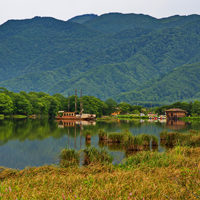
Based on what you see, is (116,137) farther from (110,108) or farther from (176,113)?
(110,108)

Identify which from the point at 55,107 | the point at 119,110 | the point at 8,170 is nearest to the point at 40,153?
the point at 8,170

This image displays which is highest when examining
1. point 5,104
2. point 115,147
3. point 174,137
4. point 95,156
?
point 5,104

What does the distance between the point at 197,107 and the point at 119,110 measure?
33.3 metres

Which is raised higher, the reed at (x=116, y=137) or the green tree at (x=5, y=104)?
the green tree at (x=5, y=104)

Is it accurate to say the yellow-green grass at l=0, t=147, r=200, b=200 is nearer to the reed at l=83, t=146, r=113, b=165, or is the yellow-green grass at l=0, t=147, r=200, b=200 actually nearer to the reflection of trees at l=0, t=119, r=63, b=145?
the reed at l=83, t=146, r=113, b=165

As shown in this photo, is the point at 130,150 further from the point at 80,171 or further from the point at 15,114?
the point at 15,114

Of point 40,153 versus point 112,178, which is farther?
point 40,153

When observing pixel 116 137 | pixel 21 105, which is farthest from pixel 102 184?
pixel 21 105

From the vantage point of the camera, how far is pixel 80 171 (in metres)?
10.8

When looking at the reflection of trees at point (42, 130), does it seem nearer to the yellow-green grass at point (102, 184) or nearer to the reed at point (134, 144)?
the reed at point (134, 144)

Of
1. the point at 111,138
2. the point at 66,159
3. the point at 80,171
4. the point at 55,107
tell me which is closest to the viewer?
the point at 80,171

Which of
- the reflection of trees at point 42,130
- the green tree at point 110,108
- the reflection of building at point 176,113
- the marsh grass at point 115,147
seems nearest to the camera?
the marsh grass at point 115,147

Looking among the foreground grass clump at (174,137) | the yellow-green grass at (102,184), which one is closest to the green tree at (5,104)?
the foreground grass clump at (174,137)

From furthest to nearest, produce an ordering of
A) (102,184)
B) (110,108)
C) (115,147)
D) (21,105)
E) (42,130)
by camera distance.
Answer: (110,108), (21,105), (42,130), (115,147), (102,184)
